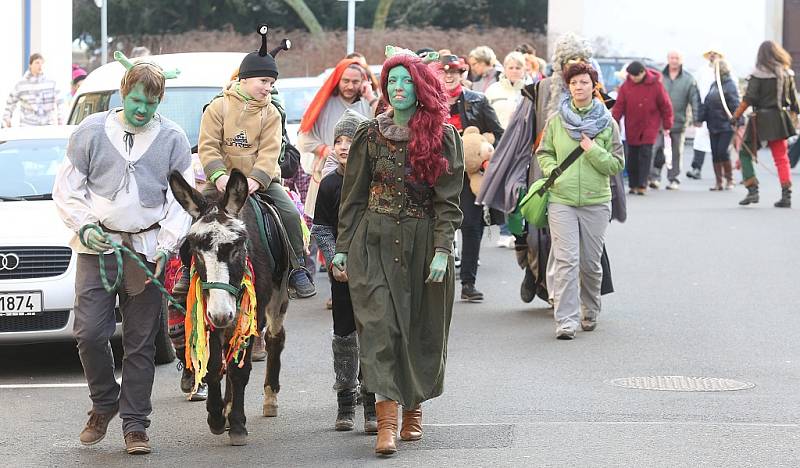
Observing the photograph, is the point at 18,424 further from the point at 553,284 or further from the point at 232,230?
the point at 553,284

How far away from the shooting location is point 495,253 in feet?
58.1

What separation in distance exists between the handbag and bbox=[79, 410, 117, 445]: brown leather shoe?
15.2 feet

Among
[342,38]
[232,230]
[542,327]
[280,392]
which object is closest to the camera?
[232,230]

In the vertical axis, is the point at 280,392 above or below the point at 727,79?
below

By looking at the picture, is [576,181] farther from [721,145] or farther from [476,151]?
[721,145]

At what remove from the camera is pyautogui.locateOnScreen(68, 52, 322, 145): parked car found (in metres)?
13.7

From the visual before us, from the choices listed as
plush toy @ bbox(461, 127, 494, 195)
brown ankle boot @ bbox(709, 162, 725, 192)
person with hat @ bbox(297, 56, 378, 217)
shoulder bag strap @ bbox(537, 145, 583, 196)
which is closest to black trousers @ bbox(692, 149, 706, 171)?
brown ankle boot @ bbox(709, 162, 725, 192)

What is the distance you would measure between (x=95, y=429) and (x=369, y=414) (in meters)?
1.46

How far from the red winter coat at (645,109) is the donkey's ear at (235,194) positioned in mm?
15362

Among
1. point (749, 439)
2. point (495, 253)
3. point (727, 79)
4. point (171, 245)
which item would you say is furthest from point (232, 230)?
point (727, 79)

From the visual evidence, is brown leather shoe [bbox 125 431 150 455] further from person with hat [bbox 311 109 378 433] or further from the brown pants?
person with hat [bbox 311 109 378 433]

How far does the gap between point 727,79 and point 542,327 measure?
1311cm

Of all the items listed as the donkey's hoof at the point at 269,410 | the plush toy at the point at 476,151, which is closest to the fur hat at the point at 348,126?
the donkey's hoof at the point at 269,410

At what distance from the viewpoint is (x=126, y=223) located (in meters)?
7.96
